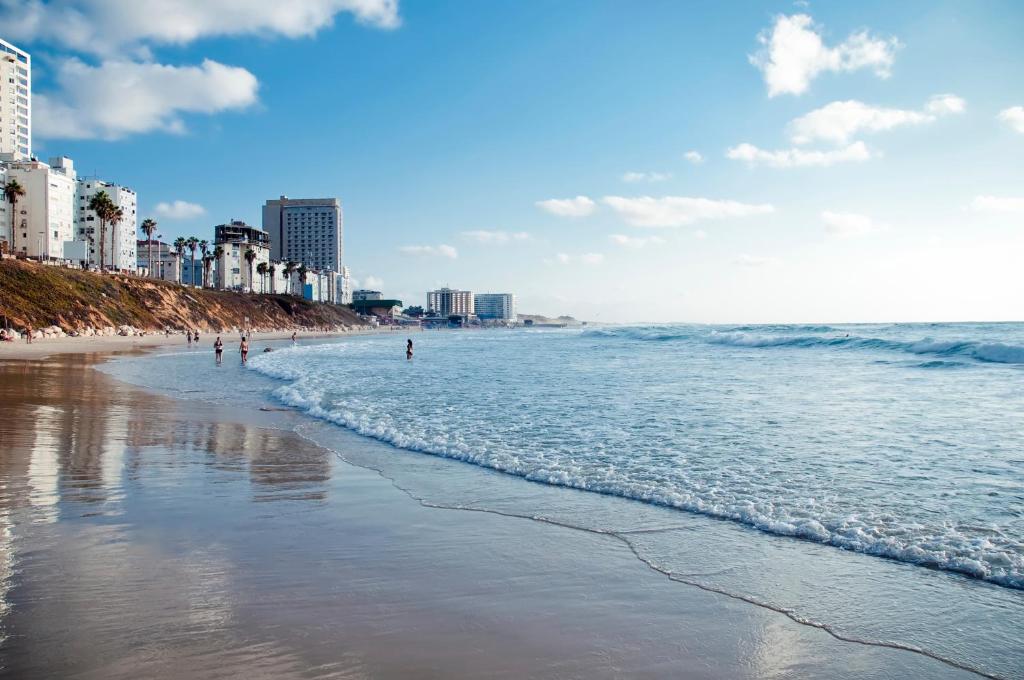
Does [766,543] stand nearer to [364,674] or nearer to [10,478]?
[364,674]

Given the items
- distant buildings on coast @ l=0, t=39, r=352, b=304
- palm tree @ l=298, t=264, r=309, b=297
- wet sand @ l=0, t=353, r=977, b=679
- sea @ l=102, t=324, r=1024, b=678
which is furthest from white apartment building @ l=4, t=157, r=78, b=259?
wet sand @ l=0, t=353, r=977, b=679

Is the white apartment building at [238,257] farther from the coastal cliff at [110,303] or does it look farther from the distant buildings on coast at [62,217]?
the coastal cliff at [110,303]

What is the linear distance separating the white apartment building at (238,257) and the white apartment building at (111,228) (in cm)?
2277

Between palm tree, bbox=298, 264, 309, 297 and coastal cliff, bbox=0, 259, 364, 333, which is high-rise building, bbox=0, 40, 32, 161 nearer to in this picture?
coastal cliff, bbox=0, 259, 364, 333

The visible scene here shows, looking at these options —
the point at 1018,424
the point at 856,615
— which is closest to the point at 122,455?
the point at 856,615

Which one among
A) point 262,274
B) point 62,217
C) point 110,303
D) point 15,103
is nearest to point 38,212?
point 62,217

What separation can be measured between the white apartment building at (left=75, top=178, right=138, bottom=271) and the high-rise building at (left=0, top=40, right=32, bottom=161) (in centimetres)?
1266

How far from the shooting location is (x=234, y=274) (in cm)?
15412

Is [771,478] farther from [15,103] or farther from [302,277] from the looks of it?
[302,277]

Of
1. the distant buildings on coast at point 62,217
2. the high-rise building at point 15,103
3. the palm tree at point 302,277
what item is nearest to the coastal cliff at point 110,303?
the distant buildings on coast at point 62,217

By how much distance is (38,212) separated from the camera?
308 ft

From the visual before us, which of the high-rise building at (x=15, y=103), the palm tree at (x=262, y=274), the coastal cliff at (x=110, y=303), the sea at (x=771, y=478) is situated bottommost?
the sea at (x=771, y=478)

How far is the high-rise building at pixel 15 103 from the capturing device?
361 feet

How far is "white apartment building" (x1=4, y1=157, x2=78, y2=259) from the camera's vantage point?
92.1 metres
